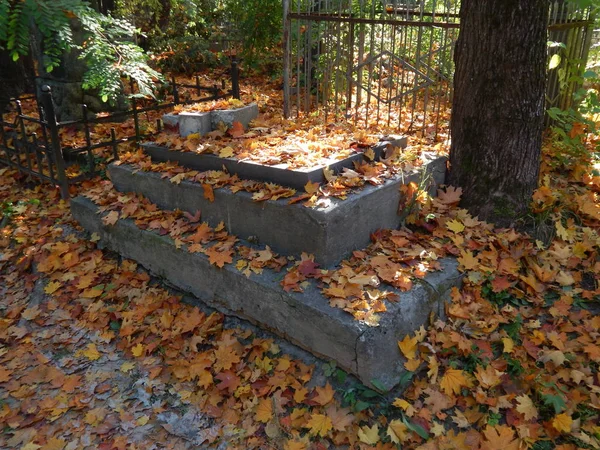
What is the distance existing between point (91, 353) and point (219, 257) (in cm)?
127

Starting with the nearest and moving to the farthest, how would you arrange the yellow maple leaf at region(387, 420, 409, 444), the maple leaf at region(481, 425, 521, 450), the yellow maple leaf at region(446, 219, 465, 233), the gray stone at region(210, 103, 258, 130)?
the maple leaf at region(481, 425, 521, 450), the yellow maple leaf at region(387, 420, 409, 444), the yellow maple leaf at region(446, 219, 465, 233), the gray stone at region(210, 103, 258, 130)

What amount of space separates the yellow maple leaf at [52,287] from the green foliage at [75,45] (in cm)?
175

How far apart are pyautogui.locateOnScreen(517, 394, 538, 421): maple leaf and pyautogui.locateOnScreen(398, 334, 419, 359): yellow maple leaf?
0.67m

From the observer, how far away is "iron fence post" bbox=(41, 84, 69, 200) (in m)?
4.90

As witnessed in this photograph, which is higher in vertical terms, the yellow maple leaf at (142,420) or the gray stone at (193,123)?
the gray stone at (193,123)

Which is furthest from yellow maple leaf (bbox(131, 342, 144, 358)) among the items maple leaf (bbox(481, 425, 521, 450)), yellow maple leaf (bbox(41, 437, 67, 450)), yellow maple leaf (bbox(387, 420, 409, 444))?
maple leaf (bbox(481, 425, 521, 450))

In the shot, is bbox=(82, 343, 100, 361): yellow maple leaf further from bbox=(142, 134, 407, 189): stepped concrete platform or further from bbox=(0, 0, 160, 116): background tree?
bbox=(0, 0, 160, 116): background tree

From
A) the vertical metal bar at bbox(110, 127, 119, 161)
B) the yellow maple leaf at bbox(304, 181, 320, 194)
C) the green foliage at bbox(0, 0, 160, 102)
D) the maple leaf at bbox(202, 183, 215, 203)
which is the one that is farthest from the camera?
the vertical metal bar at bbox(110, 127, 119, 161)

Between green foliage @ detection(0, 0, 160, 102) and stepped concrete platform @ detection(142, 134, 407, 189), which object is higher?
green foliage @ detection(0, 0, 160, 102)

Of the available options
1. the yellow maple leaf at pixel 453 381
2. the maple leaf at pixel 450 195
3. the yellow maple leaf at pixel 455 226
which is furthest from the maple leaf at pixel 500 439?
the maple leaf at pixel 450 195

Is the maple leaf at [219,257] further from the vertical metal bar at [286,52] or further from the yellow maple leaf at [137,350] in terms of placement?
the vertical metal bar at [286,52]

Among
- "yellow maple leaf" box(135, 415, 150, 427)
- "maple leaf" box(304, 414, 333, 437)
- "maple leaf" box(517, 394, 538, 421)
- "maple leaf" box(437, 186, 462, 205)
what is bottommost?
"yellow maple leaf" box(135, 415, 150, 427)

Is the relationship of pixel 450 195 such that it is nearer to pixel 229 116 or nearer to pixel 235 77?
pixel 229 116

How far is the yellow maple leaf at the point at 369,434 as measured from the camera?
9.83 feet
